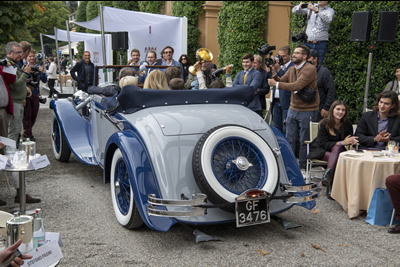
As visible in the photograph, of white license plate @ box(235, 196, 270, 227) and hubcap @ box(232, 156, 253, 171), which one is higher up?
hubcap @ box(232, 156, 253, 171)

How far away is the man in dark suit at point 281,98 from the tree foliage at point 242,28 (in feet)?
12.8

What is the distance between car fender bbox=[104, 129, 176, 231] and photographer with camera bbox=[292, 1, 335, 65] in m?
4.85

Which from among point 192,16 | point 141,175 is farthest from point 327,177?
point 192,16

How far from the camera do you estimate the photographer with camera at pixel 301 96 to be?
19.4ft

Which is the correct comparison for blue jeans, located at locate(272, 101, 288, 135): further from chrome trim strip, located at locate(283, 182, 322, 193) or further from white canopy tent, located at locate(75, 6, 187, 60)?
white canopy tent, located at locate(75, 6, 187, 60)

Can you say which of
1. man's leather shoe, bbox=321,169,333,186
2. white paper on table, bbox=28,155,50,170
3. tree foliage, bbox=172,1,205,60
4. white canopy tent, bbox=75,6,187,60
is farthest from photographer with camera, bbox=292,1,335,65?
tree foliage, bbox=172,1,205,60

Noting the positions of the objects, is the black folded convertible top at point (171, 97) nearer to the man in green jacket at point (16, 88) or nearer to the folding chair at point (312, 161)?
the folding chair at point (312, 161)

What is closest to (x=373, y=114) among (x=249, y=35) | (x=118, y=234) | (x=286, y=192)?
(x=286, y=192)

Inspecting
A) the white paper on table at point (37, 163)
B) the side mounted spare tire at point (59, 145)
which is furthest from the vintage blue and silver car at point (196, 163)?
the side mounted spare tire at point (59, 145)

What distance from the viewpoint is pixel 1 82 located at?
16.2 feet

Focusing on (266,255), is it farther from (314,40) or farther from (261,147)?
(314,40)

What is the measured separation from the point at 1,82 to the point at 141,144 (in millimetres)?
2254

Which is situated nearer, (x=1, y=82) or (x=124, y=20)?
(x=1, y=82)

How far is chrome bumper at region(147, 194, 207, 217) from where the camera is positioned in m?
3.30
